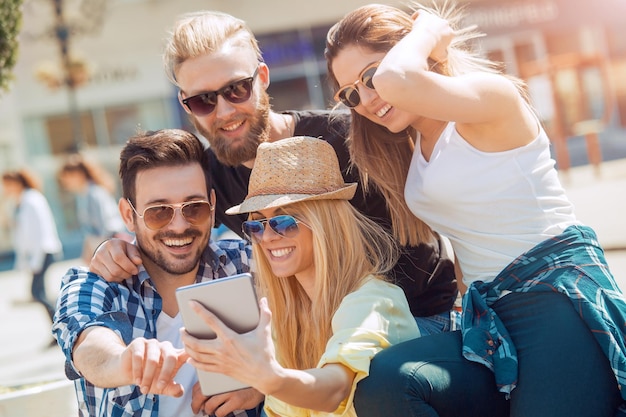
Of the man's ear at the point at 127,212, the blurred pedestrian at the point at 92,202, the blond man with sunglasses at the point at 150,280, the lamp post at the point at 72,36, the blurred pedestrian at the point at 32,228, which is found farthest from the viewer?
the lamp post at the point at 72,36

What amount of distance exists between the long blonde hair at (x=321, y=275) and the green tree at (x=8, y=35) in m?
3.01

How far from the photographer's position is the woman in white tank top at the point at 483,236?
254cm

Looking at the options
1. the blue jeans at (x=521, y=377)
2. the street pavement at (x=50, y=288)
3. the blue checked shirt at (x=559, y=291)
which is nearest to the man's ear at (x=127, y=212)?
the blue jeans at (x=521, y=377)

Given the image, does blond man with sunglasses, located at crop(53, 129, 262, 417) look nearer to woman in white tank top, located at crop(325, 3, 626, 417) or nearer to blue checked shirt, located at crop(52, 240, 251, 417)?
blue checked shirt, located at crop(52, 240, 251, 417)

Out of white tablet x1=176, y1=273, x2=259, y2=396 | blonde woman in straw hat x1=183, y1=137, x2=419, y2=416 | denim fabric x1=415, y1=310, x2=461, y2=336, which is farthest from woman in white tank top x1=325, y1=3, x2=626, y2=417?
white tablet x1=176, y1=273, x2=259, y2=396

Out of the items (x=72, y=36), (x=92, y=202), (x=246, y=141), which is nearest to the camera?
(x=246, y=141)

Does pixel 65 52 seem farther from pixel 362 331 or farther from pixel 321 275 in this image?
pixel 362 331

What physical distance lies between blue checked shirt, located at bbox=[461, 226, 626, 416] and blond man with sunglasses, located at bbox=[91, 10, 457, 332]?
1.79 feet

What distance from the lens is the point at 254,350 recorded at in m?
2.20

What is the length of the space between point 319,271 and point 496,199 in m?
0.67

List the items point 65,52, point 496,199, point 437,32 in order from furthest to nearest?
point 65,52
point 437,32
point 496,199

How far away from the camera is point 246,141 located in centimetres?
365

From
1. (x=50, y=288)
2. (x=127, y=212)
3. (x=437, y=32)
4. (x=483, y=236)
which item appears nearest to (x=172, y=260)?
(x=127, y=212)

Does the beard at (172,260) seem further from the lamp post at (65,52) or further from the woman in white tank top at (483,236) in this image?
the lamp post at (65,52)
